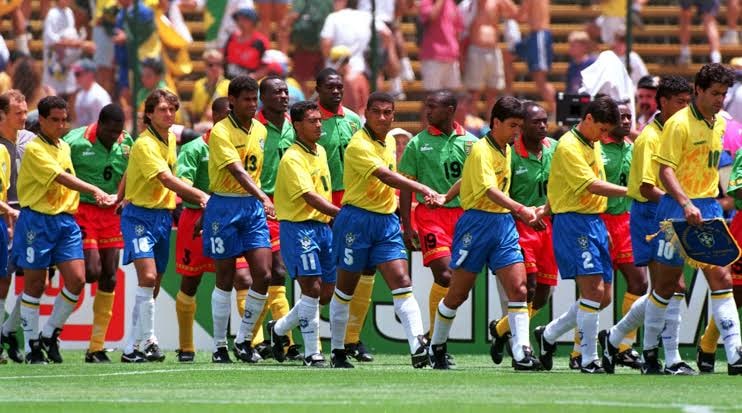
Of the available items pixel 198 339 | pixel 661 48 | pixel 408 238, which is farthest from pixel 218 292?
pixel 661 48

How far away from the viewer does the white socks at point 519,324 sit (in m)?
13.8

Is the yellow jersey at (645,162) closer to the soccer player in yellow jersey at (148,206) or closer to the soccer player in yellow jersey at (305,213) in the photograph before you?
the soccer player in yellow jersey at (305,213)

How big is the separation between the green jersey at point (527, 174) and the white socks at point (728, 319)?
287cm

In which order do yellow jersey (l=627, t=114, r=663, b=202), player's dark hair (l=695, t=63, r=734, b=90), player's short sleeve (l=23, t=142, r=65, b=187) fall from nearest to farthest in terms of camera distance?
player's dark hair (l=695, t=63, r=734, b=90)
yellow jersey (l=627, t=114, r=663, b=202)
player's short sleeve (l=23, t=142, r=65, b=187)

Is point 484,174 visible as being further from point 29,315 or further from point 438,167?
point 29,315

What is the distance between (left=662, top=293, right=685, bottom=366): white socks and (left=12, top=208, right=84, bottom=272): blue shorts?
5.32 metres

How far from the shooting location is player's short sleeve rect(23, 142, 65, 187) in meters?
15.2

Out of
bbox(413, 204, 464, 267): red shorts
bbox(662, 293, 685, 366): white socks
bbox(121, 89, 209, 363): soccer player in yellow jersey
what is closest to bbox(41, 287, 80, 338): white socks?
bbox(121, 89, 209, 363): soccer player in yellow jersey

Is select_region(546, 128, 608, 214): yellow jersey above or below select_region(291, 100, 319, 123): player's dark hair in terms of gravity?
below

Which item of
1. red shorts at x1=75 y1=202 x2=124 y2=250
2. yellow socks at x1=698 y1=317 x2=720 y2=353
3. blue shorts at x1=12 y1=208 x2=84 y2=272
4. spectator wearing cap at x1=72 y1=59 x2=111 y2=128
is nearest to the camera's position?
yellow socks at x1=698 y1=317 x2=720 y2=353

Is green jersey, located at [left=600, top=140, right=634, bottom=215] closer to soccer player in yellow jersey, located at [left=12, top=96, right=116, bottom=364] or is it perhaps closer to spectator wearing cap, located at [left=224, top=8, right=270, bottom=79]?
soccer player in yellow jersey, located at [left=12, top=96, right=116, bottom=364]

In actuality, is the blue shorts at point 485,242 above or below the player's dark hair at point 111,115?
below

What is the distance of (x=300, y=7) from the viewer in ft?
66.3

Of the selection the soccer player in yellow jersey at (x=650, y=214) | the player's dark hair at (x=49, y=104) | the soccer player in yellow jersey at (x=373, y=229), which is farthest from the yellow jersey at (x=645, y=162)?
the player's dark hair at (x=49, y=104)
